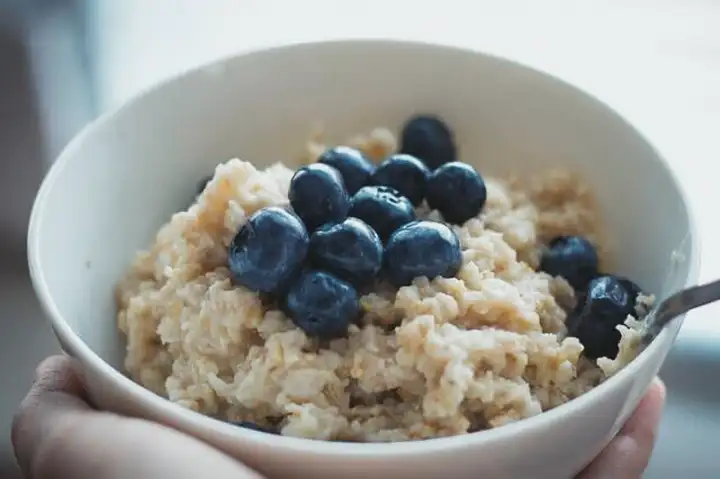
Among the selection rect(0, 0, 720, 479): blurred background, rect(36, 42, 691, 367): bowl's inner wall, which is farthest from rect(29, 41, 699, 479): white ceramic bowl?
rect(0, 0, 720, 479): blurred background

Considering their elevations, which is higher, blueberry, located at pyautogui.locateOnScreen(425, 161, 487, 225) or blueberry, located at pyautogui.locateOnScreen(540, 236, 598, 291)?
blueberry, located at pyautogui.locateOnScreen(425, 161, 487, 225)

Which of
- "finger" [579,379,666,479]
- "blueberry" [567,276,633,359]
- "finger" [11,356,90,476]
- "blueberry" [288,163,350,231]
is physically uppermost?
"blueberry" [288,163,350,231]

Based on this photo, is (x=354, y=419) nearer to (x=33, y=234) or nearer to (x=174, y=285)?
(x=174, y=285)

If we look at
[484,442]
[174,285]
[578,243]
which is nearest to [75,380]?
[174,285]

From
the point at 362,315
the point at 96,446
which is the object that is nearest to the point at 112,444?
the point at 96,446

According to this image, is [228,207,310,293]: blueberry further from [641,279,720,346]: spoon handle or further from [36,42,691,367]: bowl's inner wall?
[641,279,720,346]: spoon handle

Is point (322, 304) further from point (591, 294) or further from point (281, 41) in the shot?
point (281, 41)
